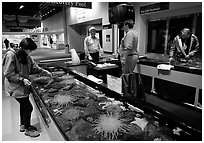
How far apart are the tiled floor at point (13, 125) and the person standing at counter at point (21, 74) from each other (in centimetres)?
8

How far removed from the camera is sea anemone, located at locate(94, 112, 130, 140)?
3.22 feet

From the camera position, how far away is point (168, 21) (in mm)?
4047

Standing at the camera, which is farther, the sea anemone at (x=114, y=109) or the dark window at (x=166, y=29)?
the dark window at (x=166, y=29)

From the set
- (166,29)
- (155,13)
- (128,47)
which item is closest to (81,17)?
(155,13)

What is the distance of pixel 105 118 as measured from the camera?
1.12 metres

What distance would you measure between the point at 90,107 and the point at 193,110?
1.01 metres

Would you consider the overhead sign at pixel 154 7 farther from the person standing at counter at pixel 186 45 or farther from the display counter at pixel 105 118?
the display counter at pixel 105 118

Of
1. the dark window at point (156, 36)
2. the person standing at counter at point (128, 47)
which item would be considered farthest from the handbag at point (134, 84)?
the dark window at point (156, 36)

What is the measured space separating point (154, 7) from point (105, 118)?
139 inches

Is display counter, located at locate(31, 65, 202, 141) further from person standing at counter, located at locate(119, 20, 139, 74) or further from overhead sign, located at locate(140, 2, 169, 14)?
overhead sign, located at locate(140, 2, 169, 14)

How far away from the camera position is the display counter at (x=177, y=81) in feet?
8.38

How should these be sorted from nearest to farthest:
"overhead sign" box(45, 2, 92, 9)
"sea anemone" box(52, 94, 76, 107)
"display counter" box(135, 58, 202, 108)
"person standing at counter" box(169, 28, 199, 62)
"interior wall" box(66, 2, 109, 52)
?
"sea anemone" box(52, 94, 76, 107)
"display counter" box(135, 58, 202, 108)
"person standing at counter" box(169, 28, 199, 62)
"overhead sign" box(45, 2, 92, 9)
"interior wall" box(66, 2, 109, 52)

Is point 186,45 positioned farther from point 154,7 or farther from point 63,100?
point 63,100

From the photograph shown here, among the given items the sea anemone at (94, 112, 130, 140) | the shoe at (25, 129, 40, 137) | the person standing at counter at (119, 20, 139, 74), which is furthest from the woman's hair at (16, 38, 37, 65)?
the person standing at counter at (119, 20, 139, 74)
